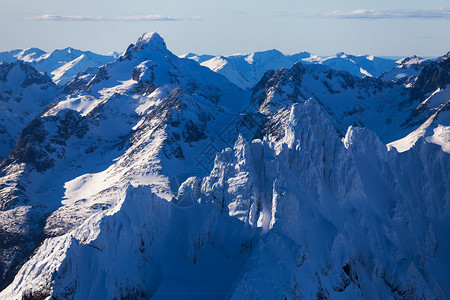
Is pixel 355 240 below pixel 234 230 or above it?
below

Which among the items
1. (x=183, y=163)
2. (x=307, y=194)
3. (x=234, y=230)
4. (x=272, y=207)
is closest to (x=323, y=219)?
(x=307, y=194)

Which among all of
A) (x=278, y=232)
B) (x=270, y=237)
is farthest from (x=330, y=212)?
(x=270, y=237)

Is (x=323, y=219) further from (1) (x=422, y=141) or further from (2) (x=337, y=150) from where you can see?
(1) (x=422, y=141)

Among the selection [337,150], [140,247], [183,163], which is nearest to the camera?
[140,247]

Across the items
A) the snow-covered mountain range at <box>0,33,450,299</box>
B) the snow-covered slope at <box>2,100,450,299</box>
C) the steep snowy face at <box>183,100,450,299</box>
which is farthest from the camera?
the steep snowy face at <box>183,100,450,299</box>

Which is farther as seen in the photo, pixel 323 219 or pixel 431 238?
pixel 431 238

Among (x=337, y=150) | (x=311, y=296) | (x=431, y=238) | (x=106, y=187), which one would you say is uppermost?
(x=337, y=150)

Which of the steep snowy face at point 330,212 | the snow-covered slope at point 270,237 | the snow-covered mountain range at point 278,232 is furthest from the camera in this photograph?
the steep snowy face at point 330,212

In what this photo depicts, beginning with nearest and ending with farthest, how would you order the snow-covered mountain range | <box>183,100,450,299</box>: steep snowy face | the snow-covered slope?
1. the snow-covered slope
2. the snow-covered mountain range
3. <box>183,100,450,299</box>: steep snowy face

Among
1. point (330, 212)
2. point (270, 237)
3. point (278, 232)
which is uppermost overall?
point (270, 237)

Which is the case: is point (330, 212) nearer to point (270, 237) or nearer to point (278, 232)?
point (278, 232)

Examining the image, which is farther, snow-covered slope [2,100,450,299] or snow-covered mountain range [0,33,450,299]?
snow-covered mountain range [0,33,450,299]
